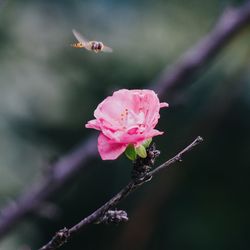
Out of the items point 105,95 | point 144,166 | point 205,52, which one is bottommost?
point 144,166

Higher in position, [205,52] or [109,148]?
[205,52]

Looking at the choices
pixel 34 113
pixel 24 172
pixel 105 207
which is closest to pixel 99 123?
pixel 105 207

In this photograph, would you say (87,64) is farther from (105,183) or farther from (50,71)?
(105,183)

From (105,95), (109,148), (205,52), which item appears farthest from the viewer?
(105,95)

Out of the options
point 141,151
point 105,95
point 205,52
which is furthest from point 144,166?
point 105,95

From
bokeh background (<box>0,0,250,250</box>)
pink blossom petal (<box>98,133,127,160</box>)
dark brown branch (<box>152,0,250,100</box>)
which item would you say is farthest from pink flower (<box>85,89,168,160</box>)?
bokeh background (<box>0,0,250,250</box>)

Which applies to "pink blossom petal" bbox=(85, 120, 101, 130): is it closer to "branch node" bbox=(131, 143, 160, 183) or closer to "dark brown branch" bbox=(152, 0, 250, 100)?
"branch node" bbox=(131, 143, 160, 183)

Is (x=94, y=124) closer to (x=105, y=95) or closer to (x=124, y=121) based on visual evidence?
(x=124, y=121)
